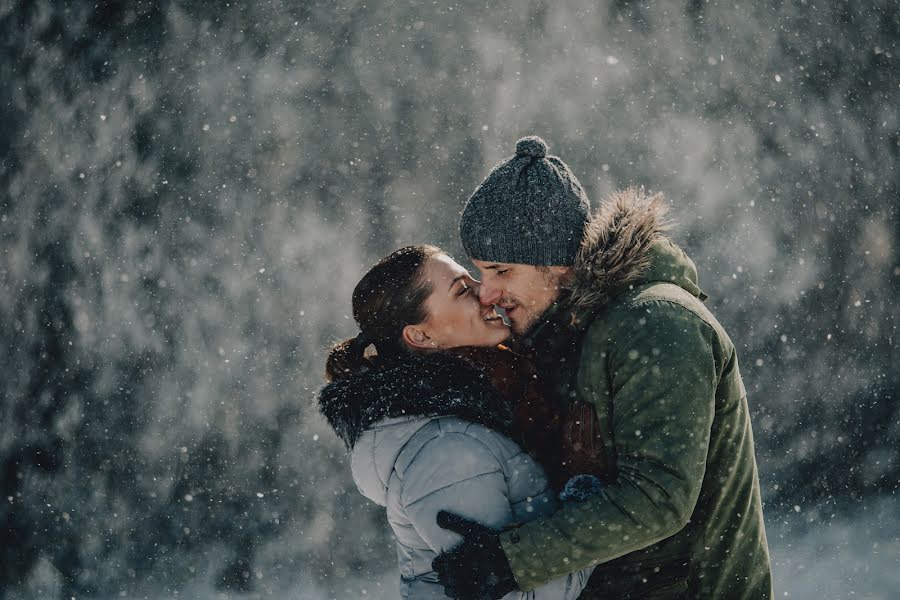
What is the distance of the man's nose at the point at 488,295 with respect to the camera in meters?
2.21

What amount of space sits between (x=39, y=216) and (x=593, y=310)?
4.24m

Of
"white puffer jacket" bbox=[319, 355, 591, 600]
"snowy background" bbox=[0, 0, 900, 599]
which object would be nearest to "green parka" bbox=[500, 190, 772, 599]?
"white puffer jacket" bbox=[319, 355, 591, 600]

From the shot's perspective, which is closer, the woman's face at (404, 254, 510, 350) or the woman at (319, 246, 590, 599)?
the woman at (319, 246, 590, 599)

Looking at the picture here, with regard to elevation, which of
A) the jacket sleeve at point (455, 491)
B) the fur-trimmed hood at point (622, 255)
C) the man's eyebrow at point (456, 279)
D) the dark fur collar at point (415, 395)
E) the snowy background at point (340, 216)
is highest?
the snowy background at point (340, 216)

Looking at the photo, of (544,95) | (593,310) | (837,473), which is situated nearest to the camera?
(593,310)

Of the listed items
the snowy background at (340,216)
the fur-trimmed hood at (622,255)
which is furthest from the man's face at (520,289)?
the snowy background at (340,216)

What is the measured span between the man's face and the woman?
61 millimetres

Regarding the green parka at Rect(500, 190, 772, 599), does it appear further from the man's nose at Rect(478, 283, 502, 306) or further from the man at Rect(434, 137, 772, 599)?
the man's nose at Rect(478, 283, 502, 306)

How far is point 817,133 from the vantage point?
4.78 meters

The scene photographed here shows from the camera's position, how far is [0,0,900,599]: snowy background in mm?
4562

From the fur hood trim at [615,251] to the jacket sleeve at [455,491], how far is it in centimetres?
43

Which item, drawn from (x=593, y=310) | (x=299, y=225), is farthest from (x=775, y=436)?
(x=593, y=310)

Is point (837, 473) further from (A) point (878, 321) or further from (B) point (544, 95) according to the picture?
(B) point (544, 95)

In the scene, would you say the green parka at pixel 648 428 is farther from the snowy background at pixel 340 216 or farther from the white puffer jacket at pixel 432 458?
the snowy background at pixel 340 216
